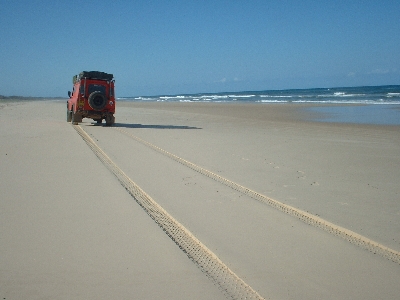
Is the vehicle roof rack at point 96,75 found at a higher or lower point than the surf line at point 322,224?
higher

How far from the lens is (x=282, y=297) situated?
2918 mm

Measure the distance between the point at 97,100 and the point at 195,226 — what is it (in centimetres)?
1376

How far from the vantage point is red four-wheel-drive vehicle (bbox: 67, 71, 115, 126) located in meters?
17.0

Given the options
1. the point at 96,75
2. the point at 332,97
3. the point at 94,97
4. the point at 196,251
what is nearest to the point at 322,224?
the point at 196,251

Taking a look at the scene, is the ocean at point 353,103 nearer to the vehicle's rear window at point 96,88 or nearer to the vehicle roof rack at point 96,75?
the vehicle roof rack at point 96,75

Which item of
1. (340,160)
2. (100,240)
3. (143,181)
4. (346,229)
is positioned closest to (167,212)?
(100,240)

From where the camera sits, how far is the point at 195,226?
439 cm

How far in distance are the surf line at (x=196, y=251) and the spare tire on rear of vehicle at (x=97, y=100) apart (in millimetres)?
11628

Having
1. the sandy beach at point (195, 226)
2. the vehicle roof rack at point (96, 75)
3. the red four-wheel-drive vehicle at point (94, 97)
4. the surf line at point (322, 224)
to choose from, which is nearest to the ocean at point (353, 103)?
the red four-wheel-drive vehicle at point (94, 97)

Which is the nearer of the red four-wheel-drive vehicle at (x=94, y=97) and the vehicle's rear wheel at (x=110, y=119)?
the red four-wheel-drive vehicle at (x=94, y=97)

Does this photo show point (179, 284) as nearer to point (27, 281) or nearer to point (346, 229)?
point (27, 281)

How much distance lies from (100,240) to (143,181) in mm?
2638

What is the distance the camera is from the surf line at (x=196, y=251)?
3016 mm

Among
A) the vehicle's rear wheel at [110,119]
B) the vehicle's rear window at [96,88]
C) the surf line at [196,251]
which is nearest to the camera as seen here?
the surf line at [196,251]
